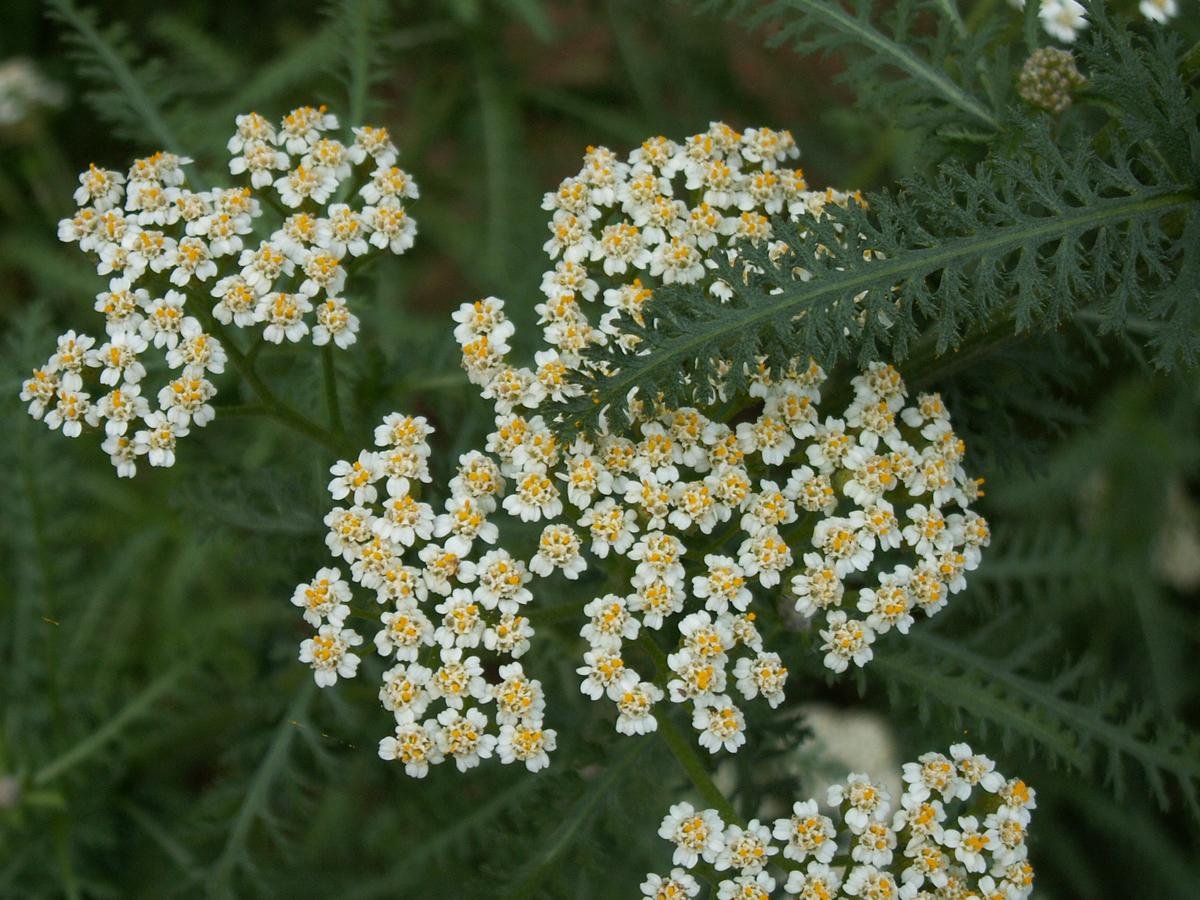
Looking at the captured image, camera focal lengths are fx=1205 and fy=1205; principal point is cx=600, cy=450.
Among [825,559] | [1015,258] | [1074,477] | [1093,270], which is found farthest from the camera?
[1074,477]

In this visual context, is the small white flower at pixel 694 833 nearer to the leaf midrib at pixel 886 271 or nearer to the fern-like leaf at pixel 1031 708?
the fern-like leaf at pixel 1031 708

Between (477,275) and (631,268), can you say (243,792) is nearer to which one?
(631,268)

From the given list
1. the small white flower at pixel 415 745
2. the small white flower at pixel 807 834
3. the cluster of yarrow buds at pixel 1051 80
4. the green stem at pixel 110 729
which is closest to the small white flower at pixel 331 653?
the small white flower at pixel 415 745

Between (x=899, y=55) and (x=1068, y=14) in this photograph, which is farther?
(x=1068, y=14)

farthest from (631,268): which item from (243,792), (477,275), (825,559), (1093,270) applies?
(477,275)

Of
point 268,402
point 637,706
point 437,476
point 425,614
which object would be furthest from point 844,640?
point 268,402

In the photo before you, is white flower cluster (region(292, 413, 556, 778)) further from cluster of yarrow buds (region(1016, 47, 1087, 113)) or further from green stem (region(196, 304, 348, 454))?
cluster of yarrow buds (region(1016, 47, 1087, 113))

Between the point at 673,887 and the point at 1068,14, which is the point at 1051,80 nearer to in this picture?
the point at 1068,14

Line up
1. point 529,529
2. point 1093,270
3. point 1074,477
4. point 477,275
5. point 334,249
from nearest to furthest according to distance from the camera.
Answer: point 1093,270 → point 334,249 → point 529,529 → point 1074,477 → point 477,275
